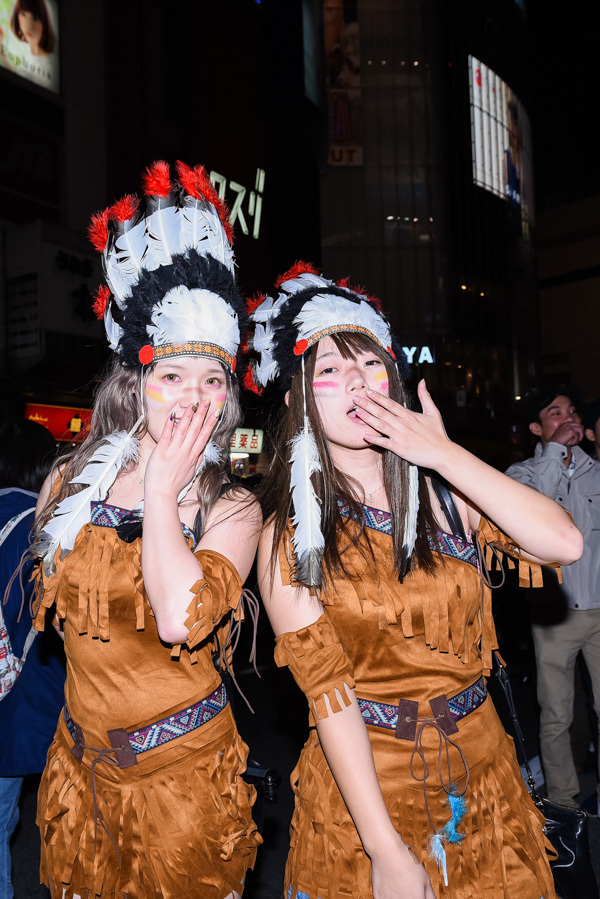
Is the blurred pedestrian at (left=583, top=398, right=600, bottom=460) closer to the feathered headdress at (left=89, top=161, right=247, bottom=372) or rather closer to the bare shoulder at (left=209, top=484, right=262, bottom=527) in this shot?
the feathered headdress at (left=89, top=161, right=247, bottom=372)

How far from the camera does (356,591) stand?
1894mm

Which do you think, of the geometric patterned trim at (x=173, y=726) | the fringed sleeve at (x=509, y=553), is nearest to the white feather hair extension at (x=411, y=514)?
the fringed sleeve at (x=509, y=553)

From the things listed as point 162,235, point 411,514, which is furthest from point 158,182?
point 411,514

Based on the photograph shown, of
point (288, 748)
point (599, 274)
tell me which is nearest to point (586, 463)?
point (288, 748)

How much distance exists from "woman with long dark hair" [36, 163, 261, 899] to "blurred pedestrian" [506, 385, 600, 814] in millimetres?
2752

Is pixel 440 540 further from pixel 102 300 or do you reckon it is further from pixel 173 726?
pixel 102 300

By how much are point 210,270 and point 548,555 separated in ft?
4.25

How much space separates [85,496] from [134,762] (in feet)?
2.43

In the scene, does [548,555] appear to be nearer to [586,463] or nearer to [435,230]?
[586,463]

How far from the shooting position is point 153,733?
6.48 feet

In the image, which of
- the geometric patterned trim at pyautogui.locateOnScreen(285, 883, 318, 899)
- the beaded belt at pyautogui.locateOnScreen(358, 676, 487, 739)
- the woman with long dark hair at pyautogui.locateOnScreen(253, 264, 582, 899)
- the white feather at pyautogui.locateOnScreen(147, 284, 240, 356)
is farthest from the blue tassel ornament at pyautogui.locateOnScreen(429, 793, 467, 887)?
the white feather at pyautogui.locateOnScreen(147, 284, 240, 356)

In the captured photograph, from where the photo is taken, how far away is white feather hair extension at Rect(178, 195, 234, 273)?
232 centimetres

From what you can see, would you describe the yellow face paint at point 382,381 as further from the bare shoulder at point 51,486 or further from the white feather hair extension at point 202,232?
the bare shoulder at point 51,486

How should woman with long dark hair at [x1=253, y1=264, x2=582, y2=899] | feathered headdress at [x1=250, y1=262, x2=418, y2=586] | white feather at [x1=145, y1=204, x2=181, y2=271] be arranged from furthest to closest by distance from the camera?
white feather at [x1=145, y1=204, x2=181, y2=271], feathered headdress at [x1=250, y1=262, x2=418, y2=586], woman with long dark hair at [x1=253, y1=264, x2=582, y2=899]
